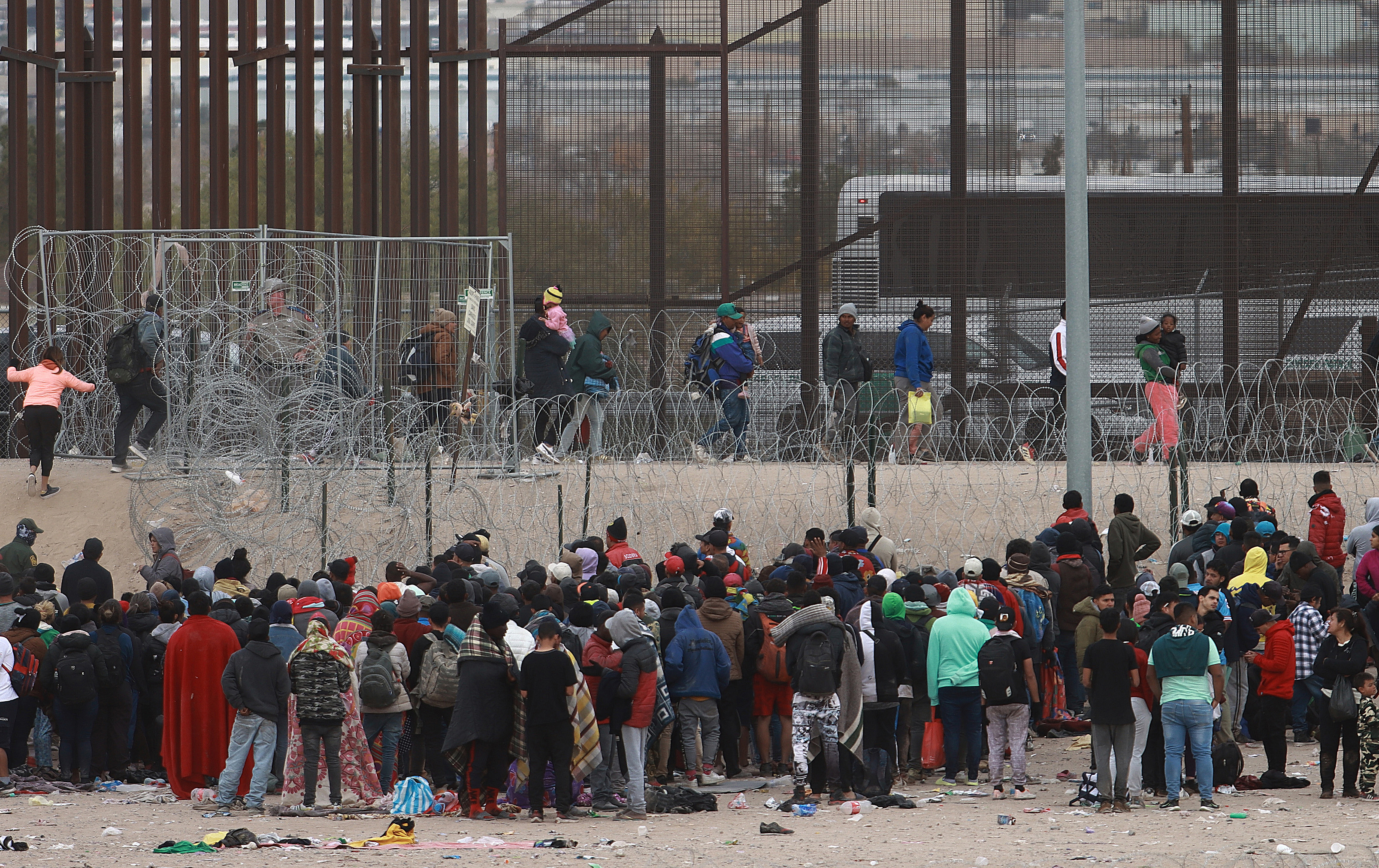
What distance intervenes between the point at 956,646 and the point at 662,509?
14.7 feet

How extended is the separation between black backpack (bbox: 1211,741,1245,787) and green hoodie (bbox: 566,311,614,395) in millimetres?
6804

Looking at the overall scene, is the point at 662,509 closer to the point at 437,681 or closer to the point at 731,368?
the point at 731,368

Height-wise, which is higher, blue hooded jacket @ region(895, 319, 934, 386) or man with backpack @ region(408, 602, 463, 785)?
blue hooded jacket @ region(895, 319, 934, 386)

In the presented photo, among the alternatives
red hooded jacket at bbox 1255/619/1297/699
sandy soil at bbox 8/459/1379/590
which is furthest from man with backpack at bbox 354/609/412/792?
red hooded jacket at bbox 1255/619/1297/699

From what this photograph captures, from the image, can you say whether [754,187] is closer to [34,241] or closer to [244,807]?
[34,241]

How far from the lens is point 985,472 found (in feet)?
43.0

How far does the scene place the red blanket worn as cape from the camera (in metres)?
8.84

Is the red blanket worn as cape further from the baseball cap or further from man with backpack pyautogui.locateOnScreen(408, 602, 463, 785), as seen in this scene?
the baseball cap

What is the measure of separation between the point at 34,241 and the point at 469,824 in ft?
37.5

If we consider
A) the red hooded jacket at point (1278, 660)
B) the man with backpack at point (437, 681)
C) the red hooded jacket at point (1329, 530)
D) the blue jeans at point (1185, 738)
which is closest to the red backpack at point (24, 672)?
the man with backpack at point (437, 681)

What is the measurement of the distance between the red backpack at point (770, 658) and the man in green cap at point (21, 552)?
522 cm

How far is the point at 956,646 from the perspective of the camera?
9031mm

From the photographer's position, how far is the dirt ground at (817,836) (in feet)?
→ 24.3

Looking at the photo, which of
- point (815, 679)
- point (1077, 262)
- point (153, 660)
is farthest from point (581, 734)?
point (1077, 262)
